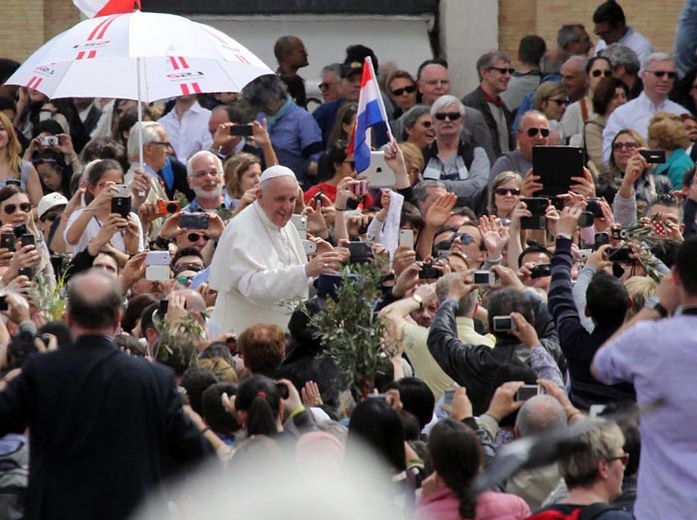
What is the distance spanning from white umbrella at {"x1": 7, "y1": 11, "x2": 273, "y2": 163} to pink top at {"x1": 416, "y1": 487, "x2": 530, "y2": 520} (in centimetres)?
633

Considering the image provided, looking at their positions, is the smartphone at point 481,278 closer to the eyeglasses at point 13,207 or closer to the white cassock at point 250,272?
the white cassock at point 250,272

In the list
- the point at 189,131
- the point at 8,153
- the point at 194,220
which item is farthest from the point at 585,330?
the point at 189,131

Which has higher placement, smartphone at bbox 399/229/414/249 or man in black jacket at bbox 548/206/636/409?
man in black jacket at bbox 548/206/636/409

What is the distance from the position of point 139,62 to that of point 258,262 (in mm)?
2670

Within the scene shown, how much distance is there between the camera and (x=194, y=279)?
12680mm

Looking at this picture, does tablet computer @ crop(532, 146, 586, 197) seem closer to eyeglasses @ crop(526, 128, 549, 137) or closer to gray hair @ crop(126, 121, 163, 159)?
eyeglasses @ crop(526, 128, 549, 137)

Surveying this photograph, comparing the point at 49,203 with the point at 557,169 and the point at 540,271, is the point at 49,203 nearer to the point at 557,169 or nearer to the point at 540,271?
the point at 557,169

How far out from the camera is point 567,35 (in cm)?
1858

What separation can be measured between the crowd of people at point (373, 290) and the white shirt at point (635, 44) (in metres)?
0.04

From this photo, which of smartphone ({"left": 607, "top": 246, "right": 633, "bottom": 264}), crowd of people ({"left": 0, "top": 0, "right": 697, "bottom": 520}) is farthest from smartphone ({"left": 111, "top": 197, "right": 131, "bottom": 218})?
smartphone ({"left": 607, "top": 246, "right": 633, "bottom": 264})

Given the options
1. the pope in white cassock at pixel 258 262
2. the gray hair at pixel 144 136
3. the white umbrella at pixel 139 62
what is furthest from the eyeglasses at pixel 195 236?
the gray hair at pixel 144 136

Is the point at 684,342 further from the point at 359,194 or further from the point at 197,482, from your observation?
the point at 359,194

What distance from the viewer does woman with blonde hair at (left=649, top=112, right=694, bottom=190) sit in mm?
14828

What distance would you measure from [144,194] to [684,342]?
302 inches
